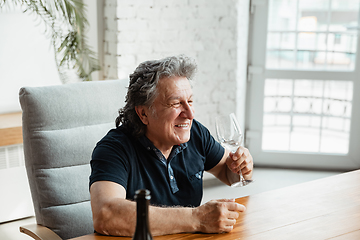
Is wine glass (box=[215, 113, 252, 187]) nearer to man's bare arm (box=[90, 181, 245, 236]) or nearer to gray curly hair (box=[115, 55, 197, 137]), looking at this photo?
gray curly hair (box=[115, 55, 197, 137])

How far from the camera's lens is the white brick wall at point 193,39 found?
3.30 m

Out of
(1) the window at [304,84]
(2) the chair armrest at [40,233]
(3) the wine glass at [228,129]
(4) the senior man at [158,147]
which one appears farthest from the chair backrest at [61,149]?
(1) the window at [304,84]

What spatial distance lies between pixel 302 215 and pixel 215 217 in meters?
0.32

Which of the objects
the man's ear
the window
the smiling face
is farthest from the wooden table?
the window

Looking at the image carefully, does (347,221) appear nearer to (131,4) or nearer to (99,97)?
(99,97)

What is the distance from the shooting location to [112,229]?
3.86ft

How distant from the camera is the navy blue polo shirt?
4.60ft

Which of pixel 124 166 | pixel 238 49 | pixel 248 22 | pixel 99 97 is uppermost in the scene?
pixel 248 22

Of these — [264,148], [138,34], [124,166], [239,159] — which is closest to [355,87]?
[264,148]

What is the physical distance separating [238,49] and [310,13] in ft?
2.68

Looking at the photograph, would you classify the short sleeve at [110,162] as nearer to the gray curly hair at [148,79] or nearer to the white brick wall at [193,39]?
the gray curly hair at [148,79]

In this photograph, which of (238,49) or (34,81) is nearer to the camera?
(34,81)

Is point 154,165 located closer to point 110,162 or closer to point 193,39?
point 110,162

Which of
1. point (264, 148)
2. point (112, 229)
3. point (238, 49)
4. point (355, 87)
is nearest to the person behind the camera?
point (112, 229)
